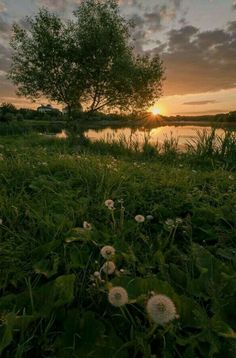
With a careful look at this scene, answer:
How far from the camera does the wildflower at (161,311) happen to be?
95 cm

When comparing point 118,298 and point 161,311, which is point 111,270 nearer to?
point 118,298

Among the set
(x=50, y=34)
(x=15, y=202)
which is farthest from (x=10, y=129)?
(x=15, y=202)

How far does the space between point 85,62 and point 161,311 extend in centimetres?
2103

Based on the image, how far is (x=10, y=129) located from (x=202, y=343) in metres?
18.3

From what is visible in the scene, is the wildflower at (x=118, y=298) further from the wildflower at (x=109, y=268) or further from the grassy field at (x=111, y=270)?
the wildflower at (x=109, y=268)

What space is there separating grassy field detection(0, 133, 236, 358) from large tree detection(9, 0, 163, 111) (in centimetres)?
1801

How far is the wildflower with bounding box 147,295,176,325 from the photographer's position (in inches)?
37.2

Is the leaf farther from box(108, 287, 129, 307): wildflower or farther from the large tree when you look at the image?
the large tree

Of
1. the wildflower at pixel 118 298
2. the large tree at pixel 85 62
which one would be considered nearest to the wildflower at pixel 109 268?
the wildflower at pixel 118 298

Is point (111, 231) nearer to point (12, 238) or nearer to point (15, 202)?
point (12, 238)

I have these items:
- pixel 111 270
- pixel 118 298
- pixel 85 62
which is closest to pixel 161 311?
pixel 118 298

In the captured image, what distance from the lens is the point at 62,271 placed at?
5.76ft

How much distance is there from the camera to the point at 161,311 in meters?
0.96

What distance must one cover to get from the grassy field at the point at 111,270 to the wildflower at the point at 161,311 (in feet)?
0.06
